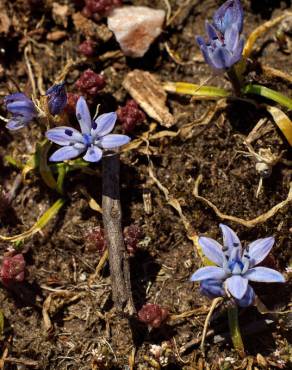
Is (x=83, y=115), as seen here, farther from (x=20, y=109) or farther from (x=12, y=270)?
(x=12, y=270)

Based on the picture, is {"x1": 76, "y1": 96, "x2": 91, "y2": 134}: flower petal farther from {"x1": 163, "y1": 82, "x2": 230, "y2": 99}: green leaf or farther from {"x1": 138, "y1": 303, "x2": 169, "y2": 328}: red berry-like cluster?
{"x1": 138, "y1": 303, "x2": 169, "y2": 328}: red berry-like cluster

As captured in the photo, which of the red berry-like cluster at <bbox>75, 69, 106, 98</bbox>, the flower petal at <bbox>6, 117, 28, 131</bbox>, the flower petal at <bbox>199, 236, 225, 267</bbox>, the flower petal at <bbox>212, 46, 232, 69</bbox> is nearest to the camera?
the flower petal at <bbox>199, 236, 225, 267</bbox>

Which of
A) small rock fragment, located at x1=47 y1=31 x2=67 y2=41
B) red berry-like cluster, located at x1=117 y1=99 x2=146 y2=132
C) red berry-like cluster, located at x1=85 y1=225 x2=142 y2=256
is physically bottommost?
red berry-like cluster, located at x1=85 y1=225 x2=142 y2=256

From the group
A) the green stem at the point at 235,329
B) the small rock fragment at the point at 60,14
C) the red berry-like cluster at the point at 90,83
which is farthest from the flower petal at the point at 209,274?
the small rock fragment at the point at 60,14

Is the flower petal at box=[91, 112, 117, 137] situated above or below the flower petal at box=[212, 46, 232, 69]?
below

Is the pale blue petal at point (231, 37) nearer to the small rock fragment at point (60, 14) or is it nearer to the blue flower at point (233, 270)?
the blue flower at point (233, 270)

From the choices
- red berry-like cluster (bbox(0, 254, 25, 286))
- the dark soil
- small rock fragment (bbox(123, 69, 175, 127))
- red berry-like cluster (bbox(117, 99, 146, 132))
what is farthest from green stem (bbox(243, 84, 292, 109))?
red berry-like cluster (bbox(0, 254, 25, 286))

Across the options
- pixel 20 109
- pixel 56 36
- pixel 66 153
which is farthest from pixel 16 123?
pixel 56 36

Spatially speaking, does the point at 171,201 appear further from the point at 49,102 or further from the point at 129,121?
the point at 49,102
